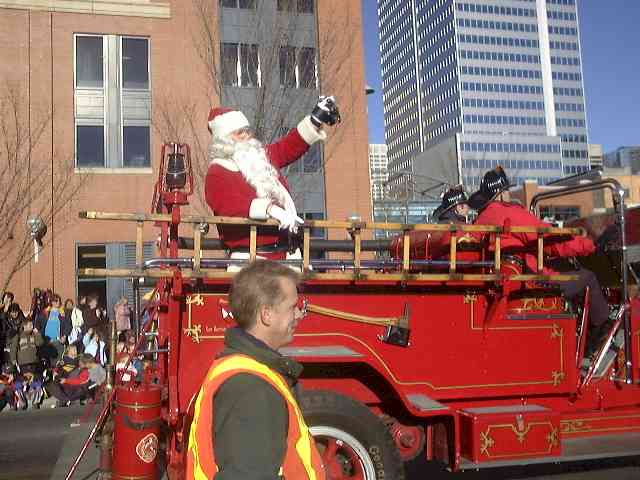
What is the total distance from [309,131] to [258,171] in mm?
647

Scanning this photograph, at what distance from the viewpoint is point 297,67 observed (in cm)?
1388

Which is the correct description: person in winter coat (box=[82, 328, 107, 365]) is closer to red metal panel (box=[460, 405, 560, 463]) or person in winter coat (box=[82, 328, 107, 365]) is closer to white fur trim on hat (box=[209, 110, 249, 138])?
white fur trim on hat (box=[209, 110, 249, 138])

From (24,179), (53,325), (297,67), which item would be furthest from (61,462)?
(24,179)

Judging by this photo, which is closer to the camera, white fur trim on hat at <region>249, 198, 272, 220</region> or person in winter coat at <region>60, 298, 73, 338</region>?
white fur trim on hat at <region>249, 198, 272, 220</region>

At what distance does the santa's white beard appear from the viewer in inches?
175

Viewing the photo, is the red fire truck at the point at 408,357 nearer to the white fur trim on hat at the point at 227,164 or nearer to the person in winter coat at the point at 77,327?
the white fur trim on hat at the point at 227,164

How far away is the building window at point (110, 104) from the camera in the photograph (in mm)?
20188

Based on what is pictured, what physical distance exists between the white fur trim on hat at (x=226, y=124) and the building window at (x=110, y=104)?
1645cm

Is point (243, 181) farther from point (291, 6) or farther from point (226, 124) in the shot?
point (291, 6)

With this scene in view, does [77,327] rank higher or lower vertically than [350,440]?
higher

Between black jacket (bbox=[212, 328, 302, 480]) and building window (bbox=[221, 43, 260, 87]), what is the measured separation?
1214cm

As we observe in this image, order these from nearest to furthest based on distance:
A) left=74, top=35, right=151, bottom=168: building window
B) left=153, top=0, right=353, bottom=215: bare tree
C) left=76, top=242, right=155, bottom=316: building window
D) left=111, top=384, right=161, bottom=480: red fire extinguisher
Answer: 1. left=111, top=384, right=161, bottom=480: red fire extinguisher
2. left=153, top=0, right=353, bottom=215: bare tree
3. left=76, top=242, right=155, bottom=316: building window
4. left=74, top=35, right=151, bottom=168: building window

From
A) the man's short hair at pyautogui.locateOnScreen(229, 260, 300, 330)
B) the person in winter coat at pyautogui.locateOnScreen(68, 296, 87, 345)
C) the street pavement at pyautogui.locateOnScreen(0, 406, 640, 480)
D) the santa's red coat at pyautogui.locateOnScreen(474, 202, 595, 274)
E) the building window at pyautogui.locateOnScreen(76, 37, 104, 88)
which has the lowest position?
the street pavement at pyautogui.locateOnScreen(0, 406, 640, 480)

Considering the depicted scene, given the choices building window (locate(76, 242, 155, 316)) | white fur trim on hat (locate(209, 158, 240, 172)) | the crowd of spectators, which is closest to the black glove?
white fur trim on hat (locate(209, 158, 240, 172))
